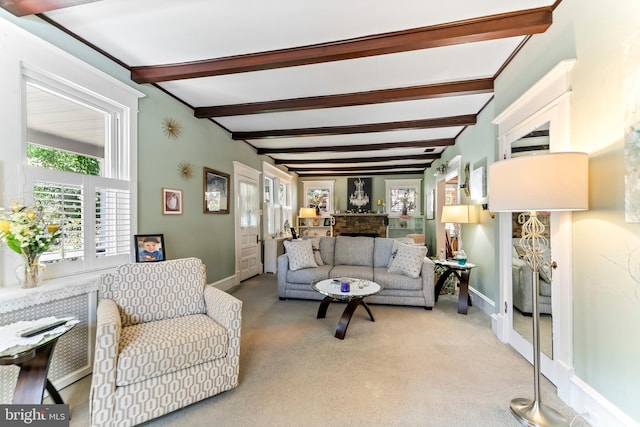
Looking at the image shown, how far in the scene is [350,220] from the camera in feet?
27.4

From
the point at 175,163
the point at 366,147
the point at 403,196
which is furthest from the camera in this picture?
the point at 403,196

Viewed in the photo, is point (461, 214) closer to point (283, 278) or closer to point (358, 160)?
point (283, 278)

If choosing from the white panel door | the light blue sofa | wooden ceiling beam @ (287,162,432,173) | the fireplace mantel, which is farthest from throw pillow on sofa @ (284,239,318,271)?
the fireplace mantel

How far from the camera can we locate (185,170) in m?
3.45

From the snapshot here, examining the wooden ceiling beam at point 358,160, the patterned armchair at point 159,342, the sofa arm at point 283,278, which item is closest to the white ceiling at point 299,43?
the patterned armchair at point 159,342

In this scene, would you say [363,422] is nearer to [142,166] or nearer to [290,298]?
[290,298]

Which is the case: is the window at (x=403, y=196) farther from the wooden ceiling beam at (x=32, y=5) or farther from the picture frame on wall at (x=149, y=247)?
the wooden ceiling beam at (x=32, y=5)

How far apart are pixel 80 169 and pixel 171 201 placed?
0.98m

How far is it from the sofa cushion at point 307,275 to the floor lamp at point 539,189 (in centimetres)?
252

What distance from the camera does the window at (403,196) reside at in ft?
26.9

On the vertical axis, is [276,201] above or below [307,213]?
above

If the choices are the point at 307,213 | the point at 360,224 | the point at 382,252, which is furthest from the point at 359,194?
the point at 382,252

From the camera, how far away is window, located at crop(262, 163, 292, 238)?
6.25 m

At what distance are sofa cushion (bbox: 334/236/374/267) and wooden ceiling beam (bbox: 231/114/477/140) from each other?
1.79 meters
